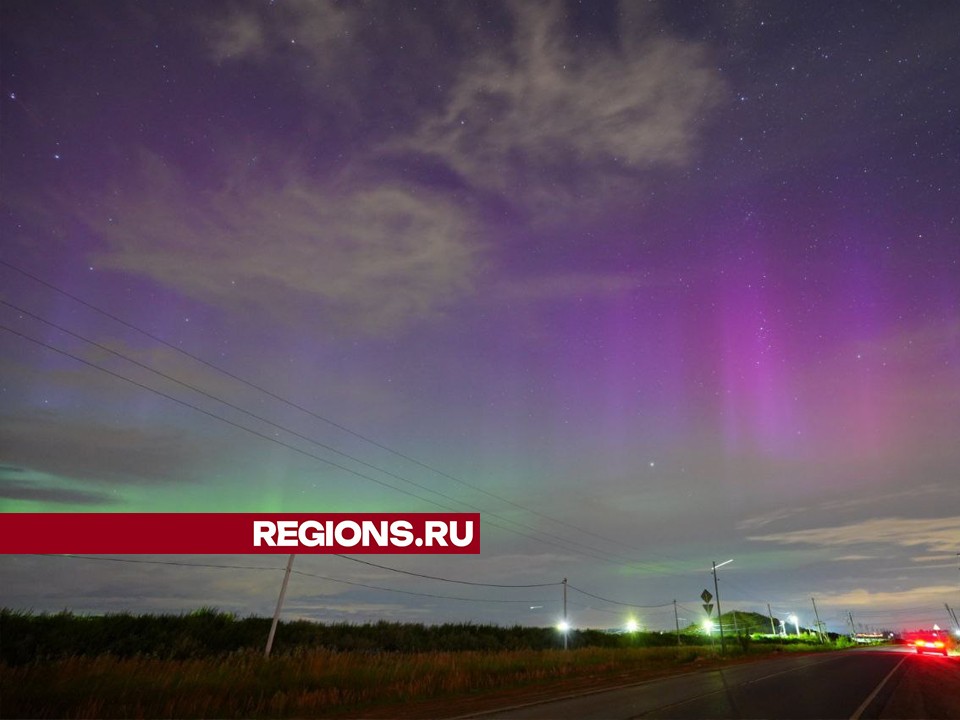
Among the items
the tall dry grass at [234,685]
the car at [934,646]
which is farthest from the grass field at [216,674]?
the car at [934,646]

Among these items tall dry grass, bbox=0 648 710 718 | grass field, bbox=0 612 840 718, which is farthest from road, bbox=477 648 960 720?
tall dry grass, bbox=0 648 710 718

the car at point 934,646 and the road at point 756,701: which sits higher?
the road at point 756,701

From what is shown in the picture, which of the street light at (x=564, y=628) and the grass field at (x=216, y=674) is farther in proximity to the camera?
the street light at (x=564, y=628)

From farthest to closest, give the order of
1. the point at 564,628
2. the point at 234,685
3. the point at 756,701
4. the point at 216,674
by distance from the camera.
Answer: the point at 564,628
the point at 216,674
the point at 234,685
the point at 756,701

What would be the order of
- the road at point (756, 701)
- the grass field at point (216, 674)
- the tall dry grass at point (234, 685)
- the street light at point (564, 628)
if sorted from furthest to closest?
the street light at point (564, 628) < the grass field at point (216, 674) < the road at point (756, 701) < the tall dry grass at point (234, 685)

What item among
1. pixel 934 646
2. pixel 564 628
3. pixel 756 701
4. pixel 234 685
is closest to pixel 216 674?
pixel 234 685

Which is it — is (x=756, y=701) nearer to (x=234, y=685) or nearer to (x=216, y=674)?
(x=234, y=685)

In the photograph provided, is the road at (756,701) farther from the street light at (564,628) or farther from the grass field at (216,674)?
the street light at (564,628)

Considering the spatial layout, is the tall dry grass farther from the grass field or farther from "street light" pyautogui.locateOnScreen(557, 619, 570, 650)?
"street light" pyautogui.locateOnScreen(557, 619, 570, 650)

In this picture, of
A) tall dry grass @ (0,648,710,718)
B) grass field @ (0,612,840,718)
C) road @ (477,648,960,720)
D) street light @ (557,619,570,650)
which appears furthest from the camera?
street light @ (557,619,570,650)

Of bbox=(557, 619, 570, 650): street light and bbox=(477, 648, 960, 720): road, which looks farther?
bbox=(557, 619, 570, 650): street light

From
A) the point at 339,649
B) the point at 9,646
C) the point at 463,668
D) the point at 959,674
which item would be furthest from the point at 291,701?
the point at 959,674

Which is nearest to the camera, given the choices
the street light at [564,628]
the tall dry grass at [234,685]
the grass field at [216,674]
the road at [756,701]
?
the tall dry grass at [234,685]

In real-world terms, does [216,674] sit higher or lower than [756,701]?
higher
